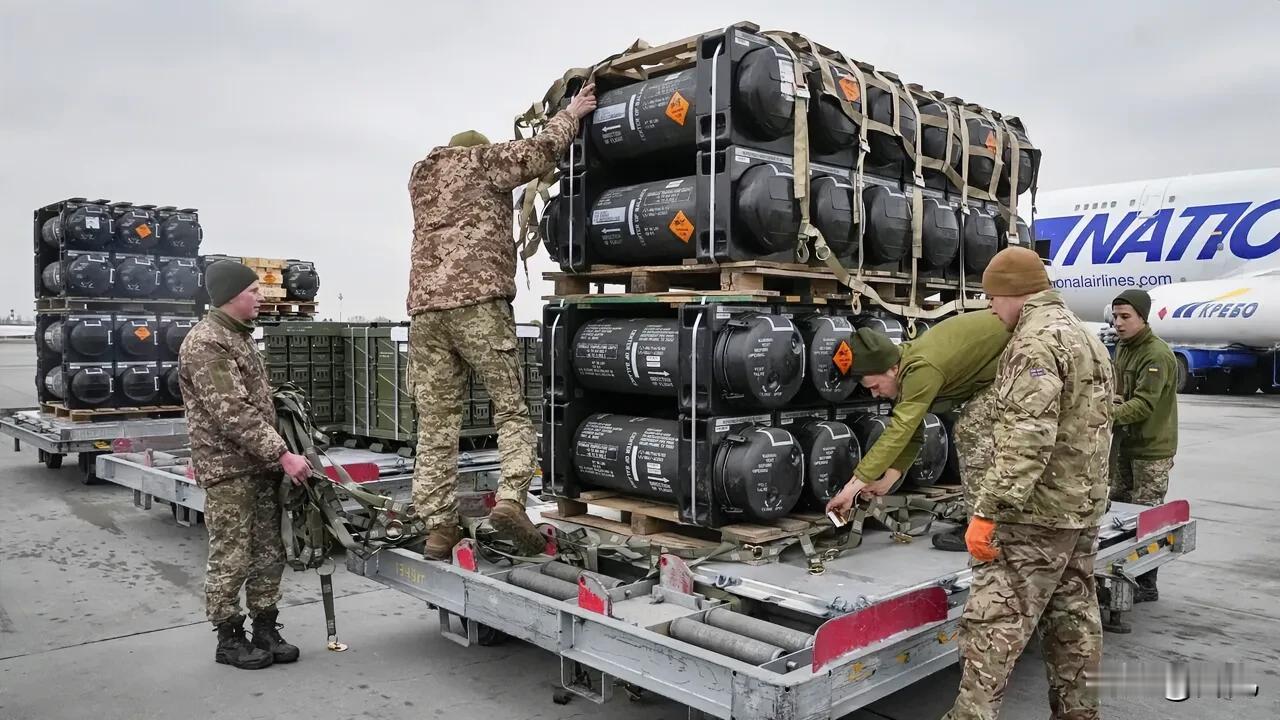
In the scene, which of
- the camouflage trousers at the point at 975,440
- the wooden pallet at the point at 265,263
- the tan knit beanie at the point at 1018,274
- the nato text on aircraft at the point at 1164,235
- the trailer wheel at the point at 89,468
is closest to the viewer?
the tan knit beanie at the point at 1018,274

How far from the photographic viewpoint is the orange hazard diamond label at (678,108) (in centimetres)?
486

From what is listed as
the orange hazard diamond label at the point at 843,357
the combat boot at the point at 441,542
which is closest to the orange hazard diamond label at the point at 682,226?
the orange hazard diamond label at the point at 843,357

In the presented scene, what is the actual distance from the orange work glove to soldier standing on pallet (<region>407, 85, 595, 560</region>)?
229cm

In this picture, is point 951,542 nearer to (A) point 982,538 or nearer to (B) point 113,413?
(A) point 982,538

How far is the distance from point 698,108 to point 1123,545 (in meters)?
3.27

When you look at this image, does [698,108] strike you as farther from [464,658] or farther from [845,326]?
[464,658]

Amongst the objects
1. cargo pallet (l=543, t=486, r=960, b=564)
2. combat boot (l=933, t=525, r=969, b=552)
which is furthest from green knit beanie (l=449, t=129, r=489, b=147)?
combat boot (l=933, t=525, r=969, b=552)

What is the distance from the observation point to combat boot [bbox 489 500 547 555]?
488 cm

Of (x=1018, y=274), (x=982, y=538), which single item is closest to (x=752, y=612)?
(x=982, y=538)

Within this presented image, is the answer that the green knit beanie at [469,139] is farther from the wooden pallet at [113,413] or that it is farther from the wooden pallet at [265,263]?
the wooden pallet at [265,263]

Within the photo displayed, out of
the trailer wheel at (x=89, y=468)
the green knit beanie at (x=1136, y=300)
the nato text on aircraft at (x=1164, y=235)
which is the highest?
the nato text on aircraft at (x=1164, y=235)

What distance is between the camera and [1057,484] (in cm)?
359

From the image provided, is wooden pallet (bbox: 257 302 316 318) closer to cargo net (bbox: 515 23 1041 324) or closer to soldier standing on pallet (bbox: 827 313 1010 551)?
cargo net (bbox: 515 23 1041 324)

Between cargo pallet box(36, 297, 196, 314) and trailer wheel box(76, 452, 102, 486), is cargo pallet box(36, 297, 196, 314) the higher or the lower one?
the higher one
